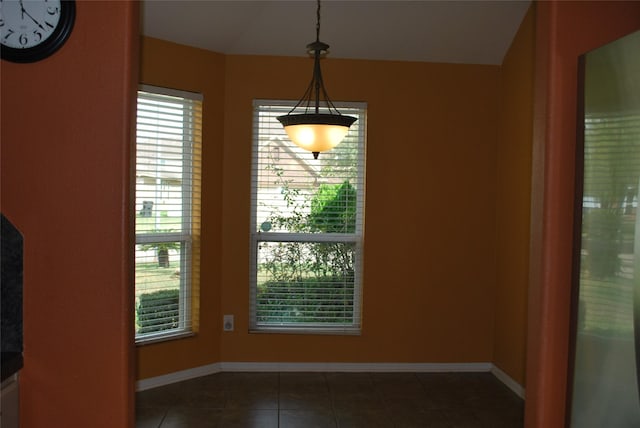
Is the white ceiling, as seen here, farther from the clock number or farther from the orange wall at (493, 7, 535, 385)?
the clock number

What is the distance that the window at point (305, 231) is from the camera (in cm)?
494

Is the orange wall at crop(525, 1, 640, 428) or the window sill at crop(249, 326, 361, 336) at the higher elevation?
the orange wall at crop(525, 1, 640, 428)

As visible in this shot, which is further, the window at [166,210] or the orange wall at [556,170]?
the window at [166,210]

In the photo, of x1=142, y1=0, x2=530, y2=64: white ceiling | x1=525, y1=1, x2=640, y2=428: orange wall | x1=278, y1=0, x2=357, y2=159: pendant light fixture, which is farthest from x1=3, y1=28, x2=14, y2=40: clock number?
x1=142, y1=0, x2=530, y2=64: white ceiling

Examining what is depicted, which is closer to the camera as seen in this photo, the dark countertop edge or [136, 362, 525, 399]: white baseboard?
the dark countertop edge

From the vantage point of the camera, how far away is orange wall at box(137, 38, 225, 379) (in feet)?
14.7

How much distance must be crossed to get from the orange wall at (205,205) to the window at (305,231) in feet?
0.99

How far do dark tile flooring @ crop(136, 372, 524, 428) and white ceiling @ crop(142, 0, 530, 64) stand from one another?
2490mm

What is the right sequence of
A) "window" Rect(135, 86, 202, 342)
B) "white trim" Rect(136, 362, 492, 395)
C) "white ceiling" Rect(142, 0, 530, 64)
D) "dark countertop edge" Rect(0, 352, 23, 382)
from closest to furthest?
"dark countertop edge" Rect(0, 352, 23, 382), "white ceiling" Rect(142, 0, 530, 64), "window" Rect(135, 86, 202, 342), "white trim" Rect(136, 362, 492, 395)

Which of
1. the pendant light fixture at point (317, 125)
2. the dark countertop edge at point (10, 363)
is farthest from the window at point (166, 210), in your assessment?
the dark countertop edge at point (10, 363)

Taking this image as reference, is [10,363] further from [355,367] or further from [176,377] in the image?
[355,367]

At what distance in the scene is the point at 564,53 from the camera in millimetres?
2201

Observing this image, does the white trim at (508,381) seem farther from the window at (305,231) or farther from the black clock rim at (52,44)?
the black clock rim at (52,44)

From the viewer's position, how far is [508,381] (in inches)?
184
